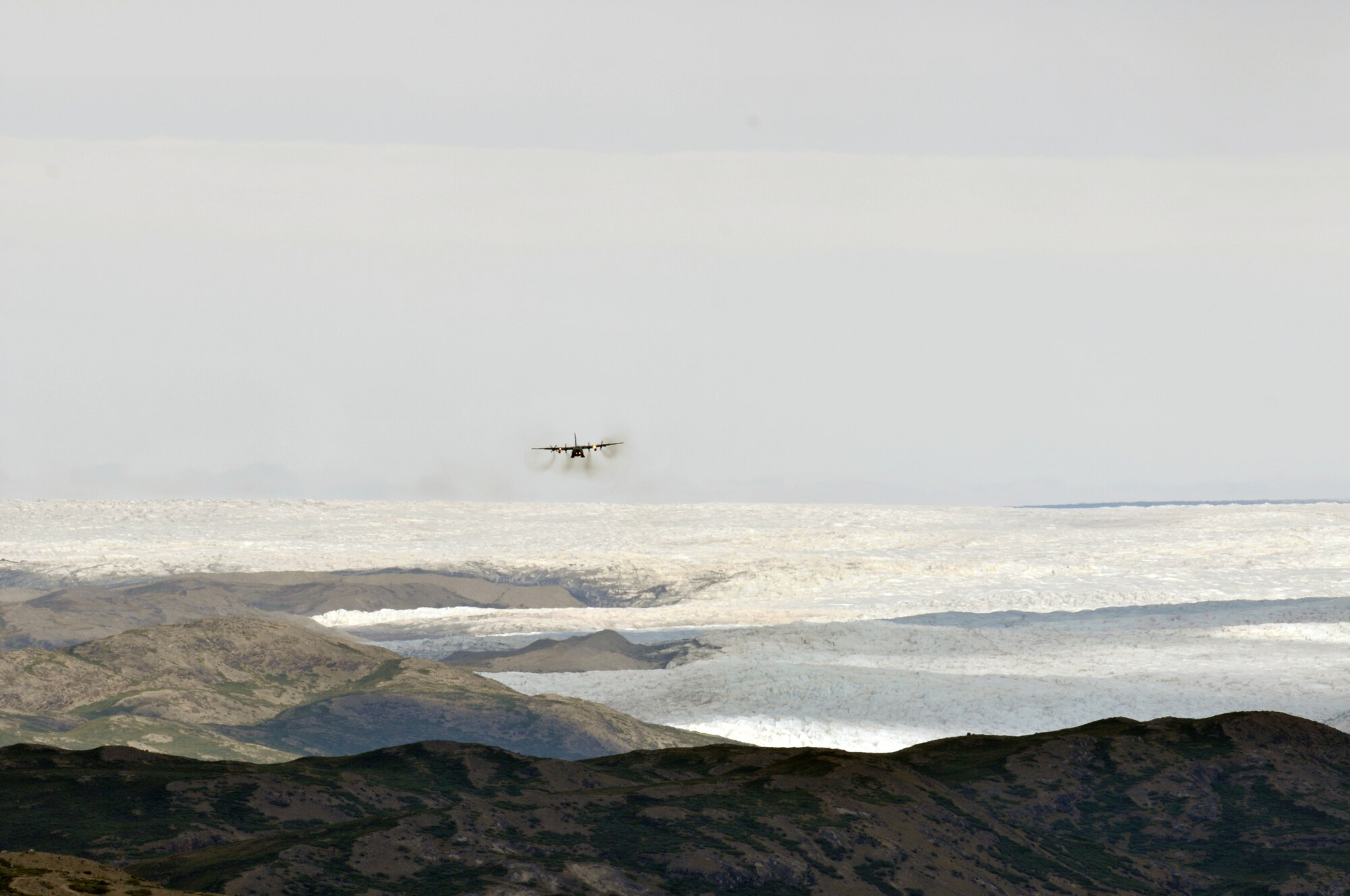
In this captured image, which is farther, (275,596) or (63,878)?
(275,596)

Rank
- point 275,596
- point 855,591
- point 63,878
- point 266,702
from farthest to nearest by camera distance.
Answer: point 275,596, point 855,591, point 266,702, point 63,878

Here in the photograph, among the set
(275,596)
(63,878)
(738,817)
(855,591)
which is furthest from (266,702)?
(855,591)

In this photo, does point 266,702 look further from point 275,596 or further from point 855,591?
point 855,591

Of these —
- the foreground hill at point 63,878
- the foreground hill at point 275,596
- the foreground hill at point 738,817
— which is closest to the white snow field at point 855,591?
the foreground hill at point 275,596

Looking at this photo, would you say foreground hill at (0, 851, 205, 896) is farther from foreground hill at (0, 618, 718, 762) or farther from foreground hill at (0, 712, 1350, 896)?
foreground hill at (0, 618, 718, 762)

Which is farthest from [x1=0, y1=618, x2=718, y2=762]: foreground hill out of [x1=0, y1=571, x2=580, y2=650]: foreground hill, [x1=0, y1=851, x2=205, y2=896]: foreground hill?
[x1=0, y1=851, x2=205, y2=896]: foreground hill
